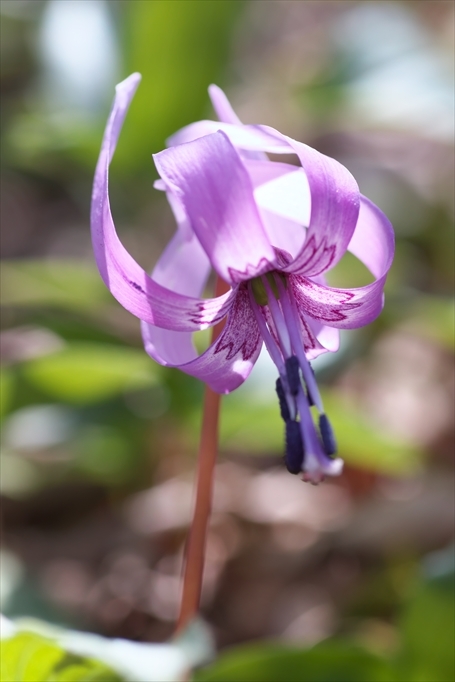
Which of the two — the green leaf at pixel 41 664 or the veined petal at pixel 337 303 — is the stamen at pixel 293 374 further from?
the green leaf at pixel 41 664

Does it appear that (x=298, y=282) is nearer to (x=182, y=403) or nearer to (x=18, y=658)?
(x=18, y=658)

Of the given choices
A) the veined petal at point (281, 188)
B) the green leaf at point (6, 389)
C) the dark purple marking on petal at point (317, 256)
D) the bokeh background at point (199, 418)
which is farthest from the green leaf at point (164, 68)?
the dark purple marking on petal at point (317, 256)

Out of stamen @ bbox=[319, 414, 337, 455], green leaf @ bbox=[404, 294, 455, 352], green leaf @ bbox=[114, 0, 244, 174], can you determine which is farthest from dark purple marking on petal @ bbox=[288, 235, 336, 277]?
green leaf @ bbox=[114, 0, 244, 174]

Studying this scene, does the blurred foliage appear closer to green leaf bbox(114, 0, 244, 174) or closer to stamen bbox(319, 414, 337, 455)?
stamen bbox(319, 414, 337, 455)

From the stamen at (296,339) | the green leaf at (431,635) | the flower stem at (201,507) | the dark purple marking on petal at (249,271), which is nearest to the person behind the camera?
the dark purple marking on petal at (249,271)

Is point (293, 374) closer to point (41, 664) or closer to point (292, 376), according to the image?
point (292, 376)

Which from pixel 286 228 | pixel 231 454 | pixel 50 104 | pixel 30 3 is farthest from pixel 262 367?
pixel 30 3

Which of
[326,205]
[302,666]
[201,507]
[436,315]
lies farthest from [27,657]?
[436,315]
